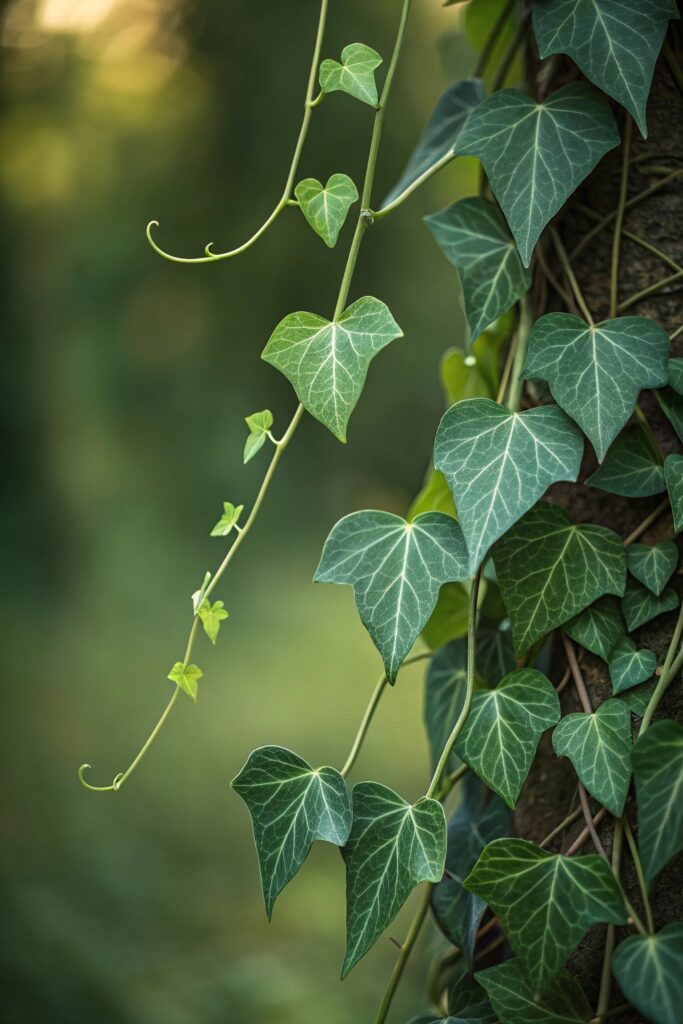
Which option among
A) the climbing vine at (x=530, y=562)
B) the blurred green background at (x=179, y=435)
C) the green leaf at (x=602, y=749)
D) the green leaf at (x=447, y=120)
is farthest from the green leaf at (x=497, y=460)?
the blurred green background at (x=179, y=435)

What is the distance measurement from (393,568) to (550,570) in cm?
8

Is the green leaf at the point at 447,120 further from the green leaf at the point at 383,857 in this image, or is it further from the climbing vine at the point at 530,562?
the green leaf at the point at 383,857

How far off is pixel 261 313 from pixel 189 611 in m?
0.72

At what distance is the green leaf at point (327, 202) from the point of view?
0.39 metres

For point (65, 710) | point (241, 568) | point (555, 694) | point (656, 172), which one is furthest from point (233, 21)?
point (555, 694)

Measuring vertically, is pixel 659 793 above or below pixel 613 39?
below

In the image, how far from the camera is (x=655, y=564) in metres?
0.38

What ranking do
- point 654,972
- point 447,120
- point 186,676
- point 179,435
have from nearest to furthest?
point 654,972
point 186,676
point 447,120
point 179,435

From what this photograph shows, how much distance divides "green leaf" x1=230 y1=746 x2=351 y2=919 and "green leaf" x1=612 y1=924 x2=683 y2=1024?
5.1 inches

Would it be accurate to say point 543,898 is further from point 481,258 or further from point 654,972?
point 481,258

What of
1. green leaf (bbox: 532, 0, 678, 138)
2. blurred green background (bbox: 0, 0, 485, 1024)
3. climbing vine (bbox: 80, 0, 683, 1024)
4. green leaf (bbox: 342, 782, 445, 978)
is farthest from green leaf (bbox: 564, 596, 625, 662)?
blurred green background (bbox: 0, 0, 485, 1024)

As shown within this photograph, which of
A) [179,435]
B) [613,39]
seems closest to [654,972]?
[613,39]

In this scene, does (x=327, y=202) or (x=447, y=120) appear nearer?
(x=327, y=202)

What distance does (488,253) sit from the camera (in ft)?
1.41
